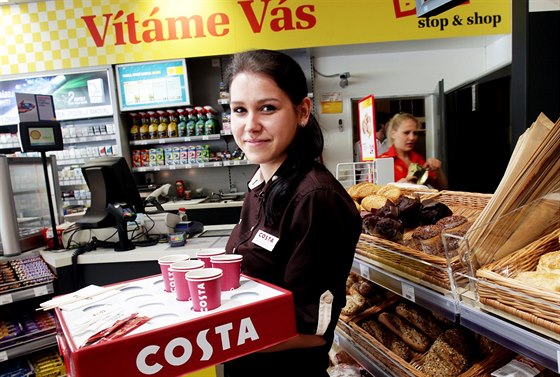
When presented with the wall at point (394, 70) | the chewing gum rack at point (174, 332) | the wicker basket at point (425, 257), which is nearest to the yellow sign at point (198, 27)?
the wall at point (394, 70)

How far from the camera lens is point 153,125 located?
16.5ft

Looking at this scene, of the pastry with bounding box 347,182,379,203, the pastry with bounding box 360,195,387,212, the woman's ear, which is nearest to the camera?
the woman's ear

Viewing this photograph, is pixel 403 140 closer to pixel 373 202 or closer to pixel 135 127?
pixel 373 202

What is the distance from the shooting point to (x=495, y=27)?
4621 mm

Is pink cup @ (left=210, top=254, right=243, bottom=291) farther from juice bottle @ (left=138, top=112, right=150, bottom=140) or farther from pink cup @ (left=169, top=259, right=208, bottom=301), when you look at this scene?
juice bottle @ (left=138, top=112, right=150, bottom=140)

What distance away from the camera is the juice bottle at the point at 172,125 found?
4.98 meters

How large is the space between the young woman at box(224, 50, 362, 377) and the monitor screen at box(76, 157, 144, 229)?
5.67 feet

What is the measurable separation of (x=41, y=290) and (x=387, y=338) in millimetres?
2128

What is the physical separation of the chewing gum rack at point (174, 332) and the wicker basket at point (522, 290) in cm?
50

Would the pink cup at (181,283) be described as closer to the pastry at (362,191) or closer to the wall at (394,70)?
the pastry at (362,191)

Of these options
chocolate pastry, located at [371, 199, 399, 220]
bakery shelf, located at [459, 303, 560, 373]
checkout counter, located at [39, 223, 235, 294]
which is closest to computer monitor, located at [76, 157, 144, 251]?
checkout counter, located at [39, 223, 235, 294]

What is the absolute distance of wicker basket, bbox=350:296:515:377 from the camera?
1.20 m

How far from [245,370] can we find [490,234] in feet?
2.68

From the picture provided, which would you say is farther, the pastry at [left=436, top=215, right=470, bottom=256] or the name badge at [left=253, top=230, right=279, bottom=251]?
the pastry at [left=436, top=215, right=470, bottom=256]
